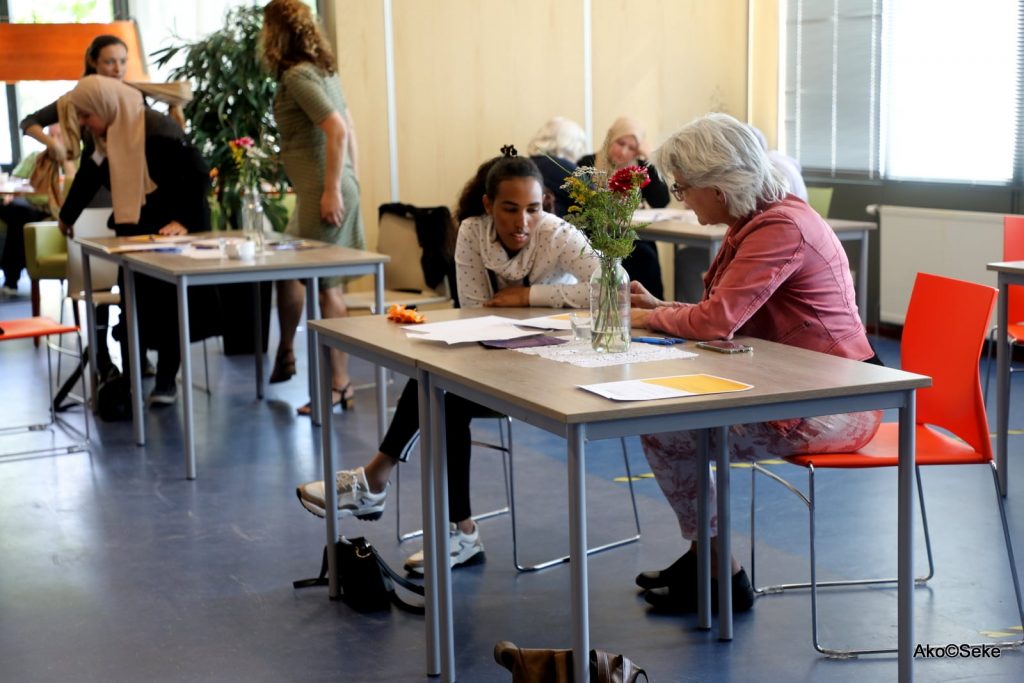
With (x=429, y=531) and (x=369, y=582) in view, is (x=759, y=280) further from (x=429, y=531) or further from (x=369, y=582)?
(x=369, y=582)

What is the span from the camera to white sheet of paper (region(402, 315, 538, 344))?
9.58 ft

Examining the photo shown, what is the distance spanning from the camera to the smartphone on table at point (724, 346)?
2715mm

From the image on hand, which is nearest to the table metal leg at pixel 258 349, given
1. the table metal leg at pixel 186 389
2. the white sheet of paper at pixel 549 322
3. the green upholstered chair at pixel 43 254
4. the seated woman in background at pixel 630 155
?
the table metal leg at pixel 186 389

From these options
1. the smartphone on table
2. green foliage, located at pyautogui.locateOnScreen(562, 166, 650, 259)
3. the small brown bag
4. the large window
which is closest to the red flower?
green foliage, located at pyautogui.locateOnScreen(562, 166, 650, 259)

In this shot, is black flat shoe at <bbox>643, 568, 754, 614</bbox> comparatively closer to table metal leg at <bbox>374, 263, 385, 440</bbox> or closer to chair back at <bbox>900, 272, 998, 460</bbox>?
chair back at <bbox>900, 272, 998, 460</bbox>

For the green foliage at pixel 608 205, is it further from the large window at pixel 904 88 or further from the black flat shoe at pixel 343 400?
the large window at pixel 904 88

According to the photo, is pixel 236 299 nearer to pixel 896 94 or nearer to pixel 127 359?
pixel 127 359

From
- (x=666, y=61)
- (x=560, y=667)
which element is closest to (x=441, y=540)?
(x=560, y=667)

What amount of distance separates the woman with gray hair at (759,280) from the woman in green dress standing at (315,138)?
2665mm

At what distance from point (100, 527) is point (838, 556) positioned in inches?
86.9

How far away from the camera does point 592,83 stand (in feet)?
26.3

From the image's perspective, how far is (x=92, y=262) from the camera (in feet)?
18.8

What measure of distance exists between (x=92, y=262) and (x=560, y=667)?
4003 millimetres

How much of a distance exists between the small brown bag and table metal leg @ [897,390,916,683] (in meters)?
0.50
